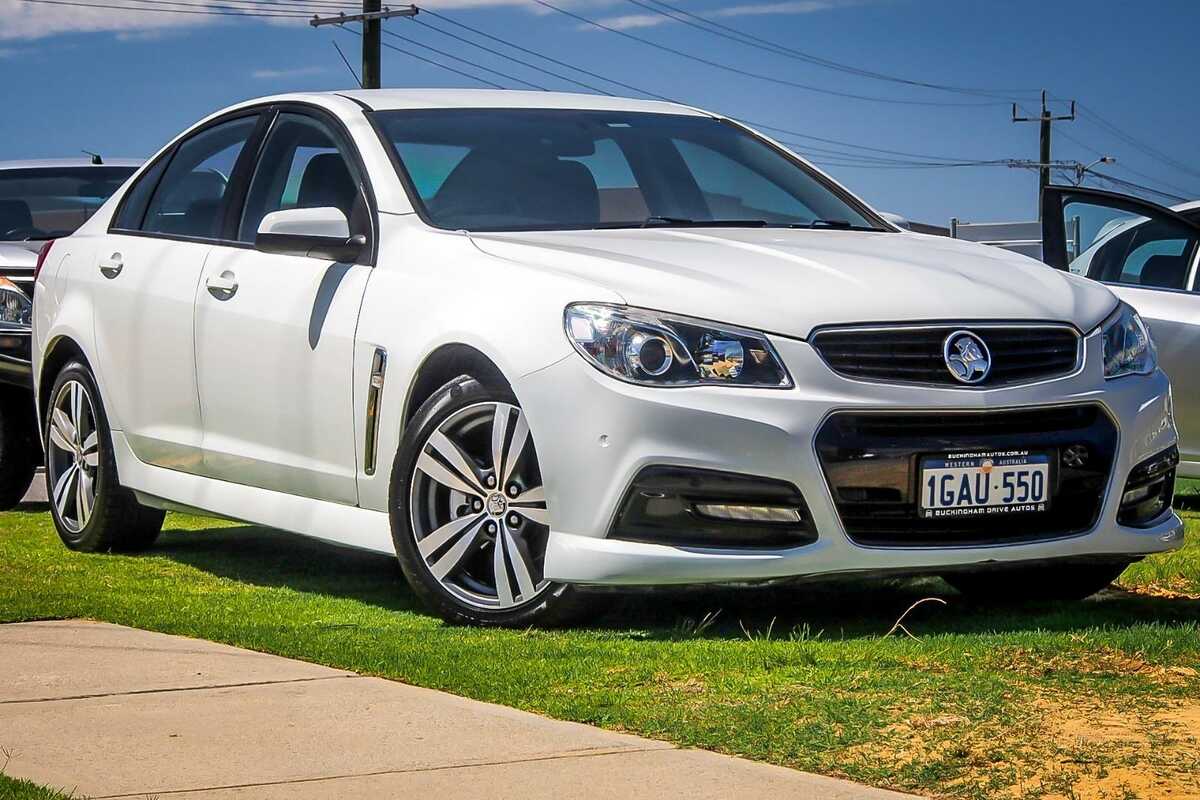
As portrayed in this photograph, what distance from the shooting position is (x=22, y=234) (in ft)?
36.9

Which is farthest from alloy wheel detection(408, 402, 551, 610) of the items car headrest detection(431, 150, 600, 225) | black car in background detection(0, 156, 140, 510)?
black car in background detection(0, 156, 140, 510)

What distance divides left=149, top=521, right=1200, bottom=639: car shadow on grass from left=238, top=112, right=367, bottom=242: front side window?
52.7 inches

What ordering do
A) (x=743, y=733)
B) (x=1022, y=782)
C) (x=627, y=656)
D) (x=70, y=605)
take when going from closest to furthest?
1. (x=1022, y=782)
2. (x=743, y=733)
3. (x=627, y=656)
4. (x=70, y=605)

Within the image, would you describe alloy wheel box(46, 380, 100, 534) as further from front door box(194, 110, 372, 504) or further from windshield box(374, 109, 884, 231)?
windshield box(374, 109, 884, 231)

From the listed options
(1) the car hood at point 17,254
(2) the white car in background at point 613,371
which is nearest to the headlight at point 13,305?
(1) the car hood at point 17,254

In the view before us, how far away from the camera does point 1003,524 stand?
230 inches

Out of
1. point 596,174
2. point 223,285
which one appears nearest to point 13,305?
point 223,285

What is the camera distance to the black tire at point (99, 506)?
8078 millimetres

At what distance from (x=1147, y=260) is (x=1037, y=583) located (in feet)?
10.1

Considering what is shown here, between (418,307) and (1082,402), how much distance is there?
2033 millimetres

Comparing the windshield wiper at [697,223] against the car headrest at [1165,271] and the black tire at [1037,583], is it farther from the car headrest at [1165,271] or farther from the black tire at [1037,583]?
the car headrest at [1165,271]

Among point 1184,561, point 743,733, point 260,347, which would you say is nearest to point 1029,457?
point 743,733

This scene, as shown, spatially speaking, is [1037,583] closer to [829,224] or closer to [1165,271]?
[829,224]

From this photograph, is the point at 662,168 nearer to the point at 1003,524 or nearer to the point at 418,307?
the point at 418,307
